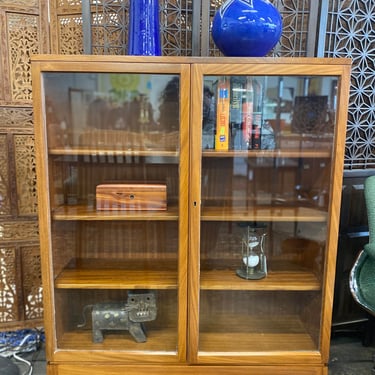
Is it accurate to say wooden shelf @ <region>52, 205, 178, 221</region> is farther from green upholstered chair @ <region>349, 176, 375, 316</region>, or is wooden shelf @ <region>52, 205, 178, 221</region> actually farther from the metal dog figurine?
green upholstered chair @ <region>349, 176, 375, 316</region>

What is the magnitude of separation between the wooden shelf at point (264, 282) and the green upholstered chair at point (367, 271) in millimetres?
175

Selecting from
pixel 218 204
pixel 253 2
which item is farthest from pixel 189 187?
pixel 253 2

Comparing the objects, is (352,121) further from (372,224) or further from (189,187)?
(189,187)

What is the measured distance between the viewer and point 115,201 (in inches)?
58.5

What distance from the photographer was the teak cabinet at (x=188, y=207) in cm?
133

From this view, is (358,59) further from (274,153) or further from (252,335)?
(252,335)

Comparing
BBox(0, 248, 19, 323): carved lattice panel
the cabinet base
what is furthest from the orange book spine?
BBox(0, 248, 19, 323): carved lattice panel

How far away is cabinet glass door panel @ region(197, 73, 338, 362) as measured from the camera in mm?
1401

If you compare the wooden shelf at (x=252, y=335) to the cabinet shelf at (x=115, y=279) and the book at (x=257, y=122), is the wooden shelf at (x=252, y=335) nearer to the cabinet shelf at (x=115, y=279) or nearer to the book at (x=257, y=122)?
the cabinet shelf at (x=115, y=279)

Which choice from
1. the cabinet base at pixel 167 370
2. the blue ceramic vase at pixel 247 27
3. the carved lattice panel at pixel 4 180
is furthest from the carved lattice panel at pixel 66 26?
the cabinet base at pixel 167 370

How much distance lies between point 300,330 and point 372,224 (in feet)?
2.00

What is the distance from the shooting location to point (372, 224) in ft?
4.61

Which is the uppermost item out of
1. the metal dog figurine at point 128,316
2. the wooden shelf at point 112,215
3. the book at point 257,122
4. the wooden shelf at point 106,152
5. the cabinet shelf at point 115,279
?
the book at point 257,122

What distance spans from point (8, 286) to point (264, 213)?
1445 millimetres
